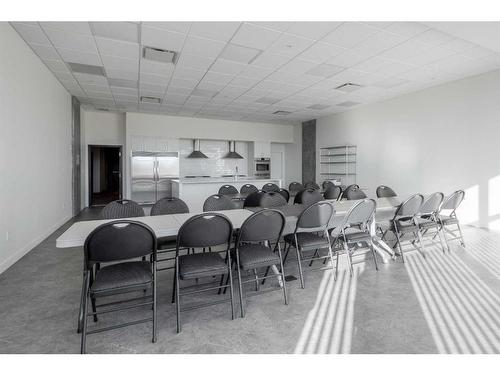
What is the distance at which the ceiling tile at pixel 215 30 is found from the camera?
3551 mm

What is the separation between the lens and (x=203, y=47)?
4.21 meters

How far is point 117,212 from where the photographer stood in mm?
3012

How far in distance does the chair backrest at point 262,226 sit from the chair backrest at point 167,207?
1240 millimetres

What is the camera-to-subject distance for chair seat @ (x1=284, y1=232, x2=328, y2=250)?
2.90 metres

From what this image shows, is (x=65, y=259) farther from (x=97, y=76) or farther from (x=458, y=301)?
(x=458, y=301)

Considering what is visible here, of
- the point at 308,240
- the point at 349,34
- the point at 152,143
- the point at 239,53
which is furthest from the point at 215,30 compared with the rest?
the point at 152,143

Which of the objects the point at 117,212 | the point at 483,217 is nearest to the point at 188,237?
the point at 117,212

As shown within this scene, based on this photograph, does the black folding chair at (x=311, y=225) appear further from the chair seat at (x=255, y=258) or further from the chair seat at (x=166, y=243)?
the chair seat at (x=166, y=243)

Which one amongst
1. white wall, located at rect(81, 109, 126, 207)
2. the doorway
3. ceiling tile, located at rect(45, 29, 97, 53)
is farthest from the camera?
the doorway

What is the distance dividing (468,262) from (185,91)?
5.95m

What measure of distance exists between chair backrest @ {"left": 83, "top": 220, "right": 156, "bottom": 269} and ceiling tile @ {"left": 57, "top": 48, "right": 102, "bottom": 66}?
3761 mm

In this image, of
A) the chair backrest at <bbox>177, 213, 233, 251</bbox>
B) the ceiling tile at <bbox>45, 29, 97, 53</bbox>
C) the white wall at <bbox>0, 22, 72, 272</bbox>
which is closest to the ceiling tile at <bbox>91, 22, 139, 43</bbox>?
the ceiling tile at <bbox>45, 29, 97, 53</bbox>

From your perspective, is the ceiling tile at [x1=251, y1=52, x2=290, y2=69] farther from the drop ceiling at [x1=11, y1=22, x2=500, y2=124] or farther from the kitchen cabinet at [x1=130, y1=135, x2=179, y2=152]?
the kitchen cabinet at [x1=130, y1=135, x2=179, y2=152]

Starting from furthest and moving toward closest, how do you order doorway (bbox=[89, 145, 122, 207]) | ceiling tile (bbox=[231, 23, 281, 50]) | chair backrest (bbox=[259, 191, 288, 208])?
doorway (bbox=[89, 145, 122, 207]) < chair backrest (bbox=[259, 191, 288, 208]) < ceiling tile (bbox=[231, 23, 281, 50])
